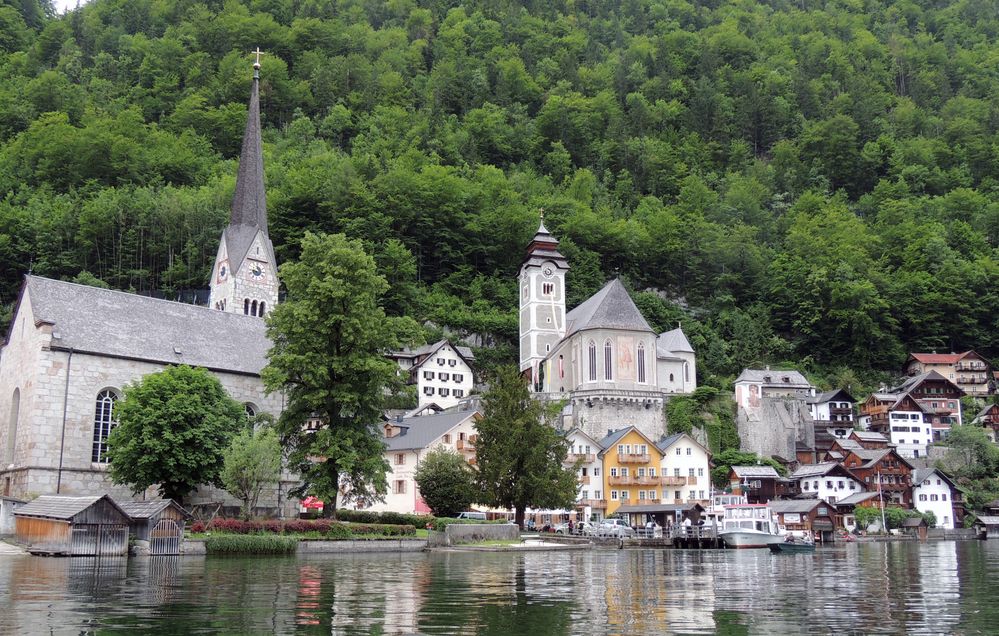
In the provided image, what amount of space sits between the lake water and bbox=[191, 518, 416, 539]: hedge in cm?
726

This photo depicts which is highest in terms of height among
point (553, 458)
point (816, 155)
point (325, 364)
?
point (816, 155)

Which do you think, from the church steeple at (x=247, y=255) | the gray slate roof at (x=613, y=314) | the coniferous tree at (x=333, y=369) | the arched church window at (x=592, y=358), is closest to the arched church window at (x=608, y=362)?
the arched church window at (x=592, y=358)

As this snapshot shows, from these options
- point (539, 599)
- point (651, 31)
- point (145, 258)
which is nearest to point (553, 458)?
point (539, 599)

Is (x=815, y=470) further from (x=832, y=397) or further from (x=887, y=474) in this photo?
(x=832, y=397)

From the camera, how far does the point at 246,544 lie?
36281 millimetres

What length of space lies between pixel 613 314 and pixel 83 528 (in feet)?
186

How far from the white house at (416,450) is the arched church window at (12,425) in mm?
21468

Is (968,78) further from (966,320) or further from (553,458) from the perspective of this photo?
(553,458)

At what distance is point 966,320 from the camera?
10806 cm

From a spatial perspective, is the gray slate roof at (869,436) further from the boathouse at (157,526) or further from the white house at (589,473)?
→ the boathouse at (157,526)

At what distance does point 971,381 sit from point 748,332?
25207mm

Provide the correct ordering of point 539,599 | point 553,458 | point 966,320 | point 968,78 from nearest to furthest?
point 539,599 < point 553,458 < point 966,320 < point 968,78

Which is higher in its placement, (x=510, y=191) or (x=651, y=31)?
(x=651, y=31)

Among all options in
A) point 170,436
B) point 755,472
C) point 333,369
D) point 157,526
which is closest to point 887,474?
point 755,472
